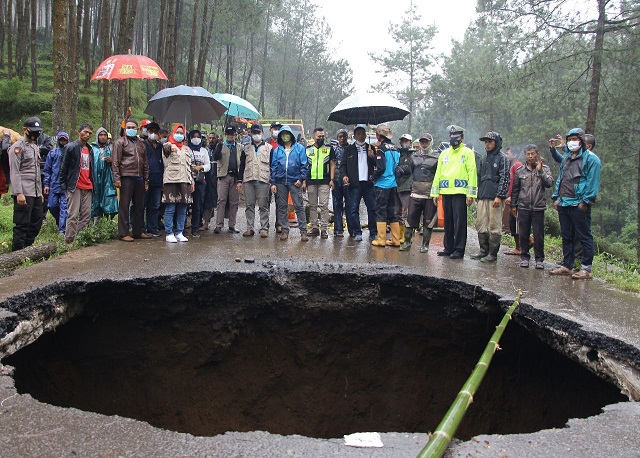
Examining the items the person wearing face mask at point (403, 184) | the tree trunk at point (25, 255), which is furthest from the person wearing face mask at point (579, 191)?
the tree trunk at point (25, 255)

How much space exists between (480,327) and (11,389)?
188 inches

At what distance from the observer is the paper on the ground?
2754 millimetres

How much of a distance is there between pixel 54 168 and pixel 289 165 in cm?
401

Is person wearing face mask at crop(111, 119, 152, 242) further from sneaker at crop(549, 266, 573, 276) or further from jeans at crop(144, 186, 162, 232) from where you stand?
sneaker at crop(549, 266, 573, 276)

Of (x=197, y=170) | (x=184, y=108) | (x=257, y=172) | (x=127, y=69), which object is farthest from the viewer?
(x=184, y=108)

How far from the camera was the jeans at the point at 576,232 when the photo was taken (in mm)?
6488

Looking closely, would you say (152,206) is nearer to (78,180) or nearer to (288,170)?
(78,180)

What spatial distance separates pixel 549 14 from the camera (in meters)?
12.4

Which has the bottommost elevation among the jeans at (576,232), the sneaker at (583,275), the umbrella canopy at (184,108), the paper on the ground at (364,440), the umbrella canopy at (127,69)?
the paper on the ground at (364,440)

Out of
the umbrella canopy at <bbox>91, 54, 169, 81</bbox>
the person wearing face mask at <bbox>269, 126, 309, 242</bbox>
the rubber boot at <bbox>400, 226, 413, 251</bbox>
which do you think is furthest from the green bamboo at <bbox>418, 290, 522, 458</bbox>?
the umbrella canopy at <bbox>91, 54, 169, 81</bbox>

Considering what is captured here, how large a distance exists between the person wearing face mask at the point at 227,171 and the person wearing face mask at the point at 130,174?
1473 millimetres

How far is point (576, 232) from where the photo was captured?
6582 mm

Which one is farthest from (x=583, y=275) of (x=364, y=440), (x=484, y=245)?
(x=364, y=440)

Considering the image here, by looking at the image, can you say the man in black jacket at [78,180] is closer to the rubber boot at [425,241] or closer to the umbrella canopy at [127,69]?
the umbrella canopy at [127,69]
